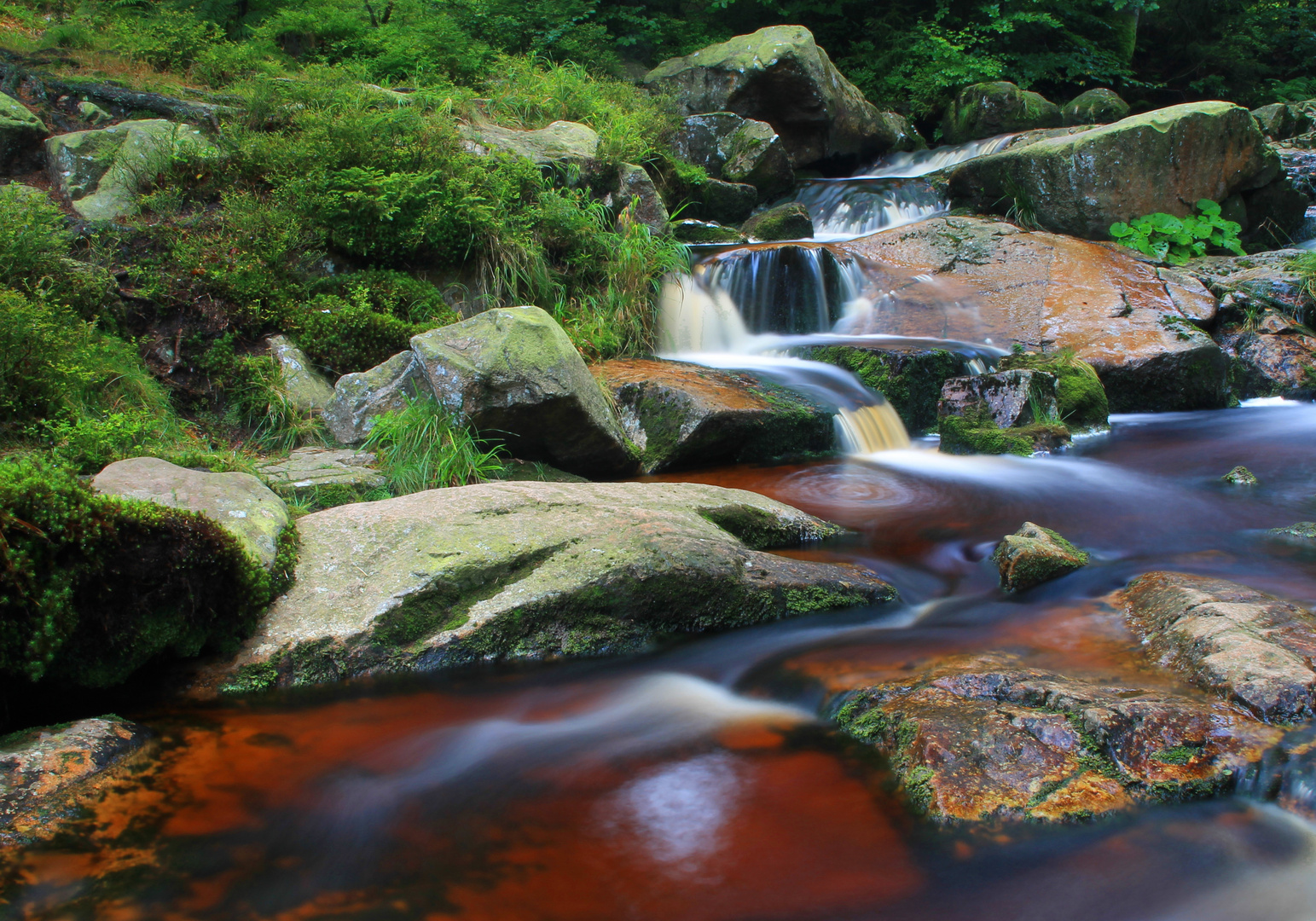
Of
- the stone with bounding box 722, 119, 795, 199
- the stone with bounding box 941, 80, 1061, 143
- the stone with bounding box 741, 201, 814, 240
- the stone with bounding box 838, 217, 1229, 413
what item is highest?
the stone with bounding box 941, 80, 1061, 143

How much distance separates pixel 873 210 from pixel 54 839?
13.6 m

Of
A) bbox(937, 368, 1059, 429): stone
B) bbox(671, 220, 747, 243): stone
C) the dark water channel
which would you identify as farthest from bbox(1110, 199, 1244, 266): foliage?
the dark water channel

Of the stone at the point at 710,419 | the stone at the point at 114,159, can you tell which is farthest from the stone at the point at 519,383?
the stone at the point at 114,159

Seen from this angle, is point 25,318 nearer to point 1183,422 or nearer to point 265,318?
point 265,318

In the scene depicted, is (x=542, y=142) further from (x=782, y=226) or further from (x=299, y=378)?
(x=299, y=378)

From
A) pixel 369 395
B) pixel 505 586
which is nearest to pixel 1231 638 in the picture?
pixel 505 586

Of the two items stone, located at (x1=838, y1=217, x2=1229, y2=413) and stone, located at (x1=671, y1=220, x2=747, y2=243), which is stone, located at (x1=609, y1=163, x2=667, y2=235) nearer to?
stone, located at (x1=671, y1=220, x2=747, y2=243)

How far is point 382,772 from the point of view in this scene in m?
2.87

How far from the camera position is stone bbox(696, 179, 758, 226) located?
12805 mm

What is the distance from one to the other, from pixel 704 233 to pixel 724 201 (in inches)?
62.2

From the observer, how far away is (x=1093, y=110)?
1639 cm

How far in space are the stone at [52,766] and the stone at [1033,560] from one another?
405 cm

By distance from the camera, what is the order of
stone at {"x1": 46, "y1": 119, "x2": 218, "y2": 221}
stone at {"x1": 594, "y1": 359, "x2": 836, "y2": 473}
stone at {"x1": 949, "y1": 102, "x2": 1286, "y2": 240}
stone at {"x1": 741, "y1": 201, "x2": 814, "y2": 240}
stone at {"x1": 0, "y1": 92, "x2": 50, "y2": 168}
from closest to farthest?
stone at {"x1": 594, "y1": 359, "x2": 836, "y2": 473} < stone at {"x1": 46, "y1": 119, "x2": 218, "y2": 221} < stone at {"x1": 0, "y1": 92, "x2": 50, "y2": 168} < stone at {"x1": 949, "y1": 102, "x2": 1286, "y2": 240} < stone at {"x1": 741, "y1": 201, "x2": 814, "y2": 240}

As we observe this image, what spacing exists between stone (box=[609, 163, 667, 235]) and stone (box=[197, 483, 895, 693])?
6.62 m
